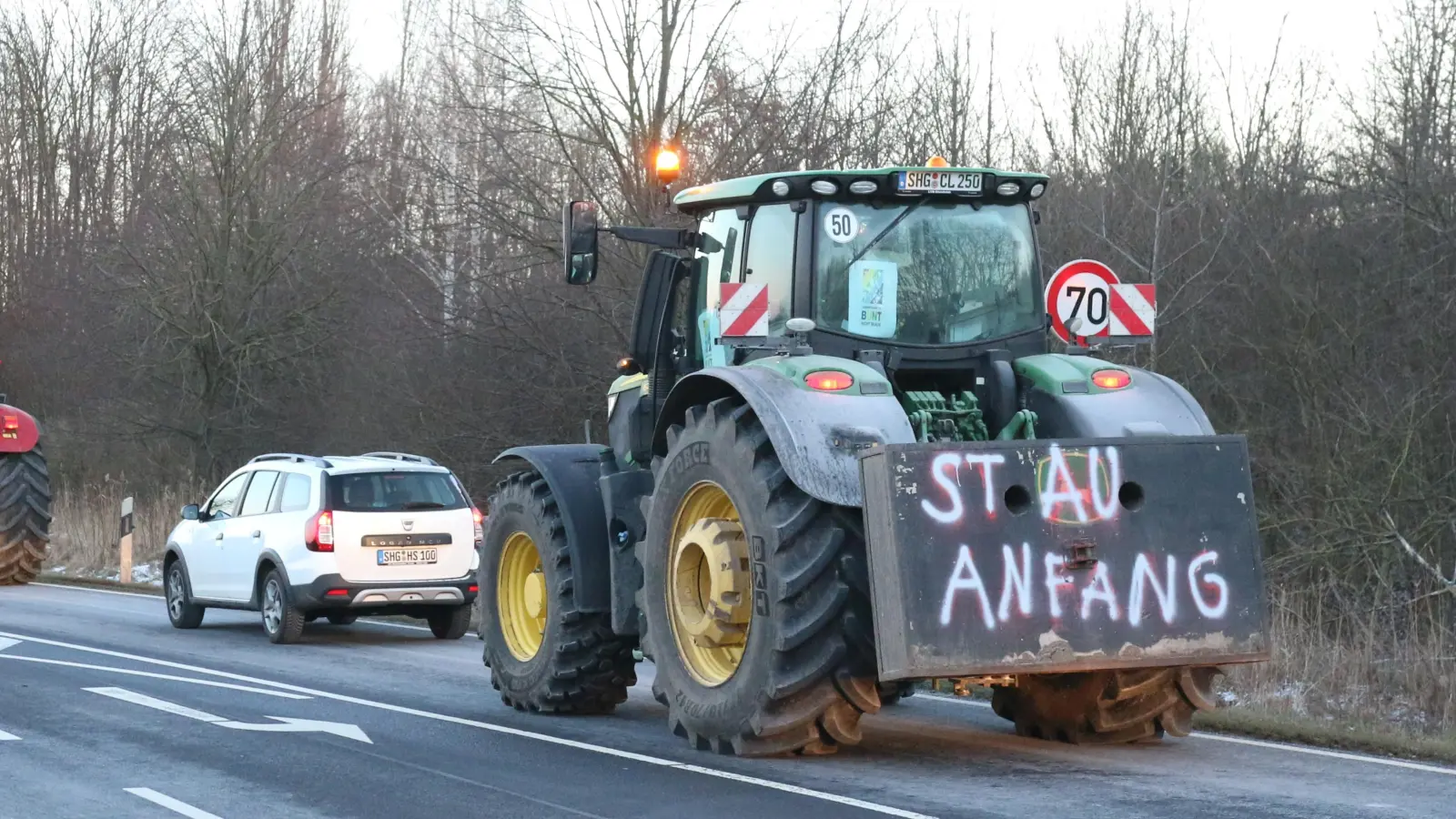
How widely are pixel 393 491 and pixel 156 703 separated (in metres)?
5.19

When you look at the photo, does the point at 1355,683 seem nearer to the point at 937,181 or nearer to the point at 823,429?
the point at 937,181

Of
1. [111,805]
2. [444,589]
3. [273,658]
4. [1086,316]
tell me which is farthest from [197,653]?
[1086,316]

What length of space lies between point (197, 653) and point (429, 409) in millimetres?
11815

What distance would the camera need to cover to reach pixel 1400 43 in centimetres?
2041

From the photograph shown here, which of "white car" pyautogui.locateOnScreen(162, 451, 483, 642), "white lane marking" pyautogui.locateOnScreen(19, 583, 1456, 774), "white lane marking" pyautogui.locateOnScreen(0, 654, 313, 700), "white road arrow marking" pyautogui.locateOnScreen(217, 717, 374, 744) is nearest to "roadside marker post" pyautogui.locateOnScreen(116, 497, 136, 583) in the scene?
"white car" pyautogui.locateOnScreen(162, 451, 483, 642)

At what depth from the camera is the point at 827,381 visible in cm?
872

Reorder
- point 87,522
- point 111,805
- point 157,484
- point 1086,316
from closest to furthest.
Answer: point 111,805, point 1086,316, point 87,522, point 157,484

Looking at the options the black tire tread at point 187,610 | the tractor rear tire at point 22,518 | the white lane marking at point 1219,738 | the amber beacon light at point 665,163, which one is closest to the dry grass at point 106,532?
the tractor rear tire at point 22,518

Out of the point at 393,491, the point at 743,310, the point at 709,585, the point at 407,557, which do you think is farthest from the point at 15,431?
the point at 743,310

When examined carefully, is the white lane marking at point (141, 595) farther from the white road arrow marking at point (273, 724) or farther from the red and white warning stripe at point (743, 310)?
the red and white warning stripe at point (743, 310)

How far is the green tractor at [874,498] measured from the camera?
8.18m

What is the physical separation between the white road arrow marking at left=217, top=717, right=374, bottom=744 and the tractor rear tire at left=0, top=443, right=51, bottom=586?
14.5 meters

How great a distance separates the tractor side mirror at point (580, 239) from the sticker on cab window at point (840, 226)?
4.18 ft

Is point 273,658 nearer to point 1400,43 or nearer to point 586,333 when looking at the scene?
point 586,333
